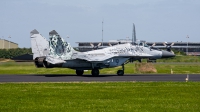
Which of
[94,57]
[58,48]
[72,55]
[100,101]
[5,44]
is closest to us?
[100,101]

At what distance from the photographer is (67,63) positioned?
140 feet

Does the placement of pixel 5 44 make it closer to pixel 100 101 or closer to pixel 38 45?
pixel 38 45

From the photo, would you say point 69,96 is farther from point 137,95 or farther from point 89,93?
point 137,95

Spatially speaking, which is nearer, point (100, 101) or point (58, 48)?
point (100, 101)

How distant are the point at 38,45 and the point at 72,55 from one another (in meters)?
3.46

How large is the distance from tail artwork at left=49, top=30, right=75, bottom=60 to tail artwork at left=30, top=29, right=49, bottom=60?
924 mm

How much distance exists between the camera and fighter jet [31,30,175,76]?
137ft

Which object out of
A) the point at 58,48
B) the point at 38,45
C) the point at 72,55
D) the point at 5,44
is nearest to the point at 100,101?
the point at 58,48

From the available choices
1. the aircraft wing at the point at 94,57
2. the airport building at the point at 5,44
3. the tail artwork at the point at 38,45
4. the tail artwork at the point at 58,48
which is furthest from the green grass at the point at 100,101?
the airport building at the point at 5,44

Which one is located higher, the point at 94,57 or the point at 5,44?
the point at 5,44

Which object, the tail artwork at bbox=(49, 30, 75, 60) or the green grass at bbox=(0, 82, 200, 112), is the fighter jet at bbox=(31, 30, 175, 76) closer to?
the tail artwork at bbox=(49, 30, 75, 60)

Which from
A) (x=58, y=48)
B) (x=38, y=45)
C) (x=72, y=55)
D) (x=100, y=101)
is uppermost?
(x=38, y=45)

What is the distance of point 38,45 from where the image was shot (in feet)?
140

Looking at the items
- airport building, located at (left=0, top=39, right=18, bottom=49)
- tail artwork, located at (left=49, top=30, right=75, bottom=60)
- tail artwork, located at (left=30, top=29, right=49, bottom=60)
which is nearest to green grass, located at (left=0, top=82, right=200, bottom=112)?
tail artwork, located at (left=49, top=30, right=75, bottom=60)
